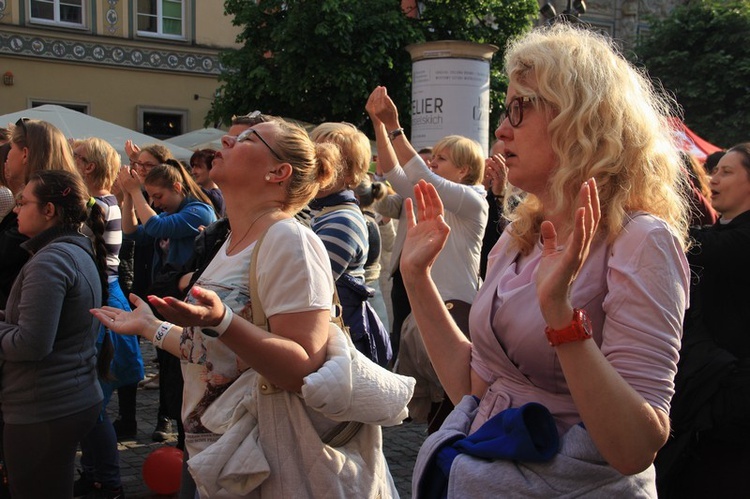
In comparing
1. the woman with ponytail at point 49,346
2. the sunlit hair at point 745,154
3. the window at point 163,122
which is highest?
the window at point 163,122

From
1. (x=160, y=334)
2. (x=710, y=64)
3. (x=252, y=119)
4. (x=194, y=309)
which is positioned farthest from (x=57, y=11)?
(x=194, y=309)

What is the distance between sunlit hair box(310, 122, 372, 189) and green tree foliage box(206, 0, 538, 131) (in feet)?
40.6

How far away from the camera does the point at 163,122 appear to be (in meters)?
21.7

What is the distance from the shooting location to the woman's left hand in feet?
5.16

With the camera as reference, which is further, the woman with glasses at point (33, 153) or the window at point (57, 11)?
the window at point (57, 11)

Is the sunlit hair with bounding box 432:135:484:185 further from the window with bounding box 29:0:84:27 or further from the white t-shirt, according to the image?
the window with bounding box 29:0:84:27

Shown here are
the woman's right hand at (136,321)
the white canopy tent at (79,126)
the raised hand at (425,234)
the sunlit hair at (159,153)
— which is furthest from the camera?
the white canopy tent at (79,126)

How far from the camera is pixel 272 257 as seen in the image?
2420 mm

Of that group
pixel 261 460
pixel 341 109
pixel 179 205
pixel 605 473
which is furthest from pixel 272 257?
pixel 341 109

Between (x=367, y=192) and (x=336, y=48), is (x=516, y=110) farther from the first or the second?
(x=336, y=48)

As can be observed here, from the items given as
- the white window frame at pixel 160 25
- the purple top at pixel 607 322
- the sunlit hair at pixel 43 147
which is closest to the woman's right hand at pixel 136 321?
the purple top at pixel 607 322

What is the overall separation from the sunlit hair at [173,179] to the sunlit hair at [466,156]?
1809 mm

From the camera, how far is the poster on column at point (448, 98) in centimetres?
1119

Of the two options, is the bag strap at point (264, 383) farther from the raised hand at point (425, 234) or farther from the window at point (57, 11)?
the window at point (57, 11)
